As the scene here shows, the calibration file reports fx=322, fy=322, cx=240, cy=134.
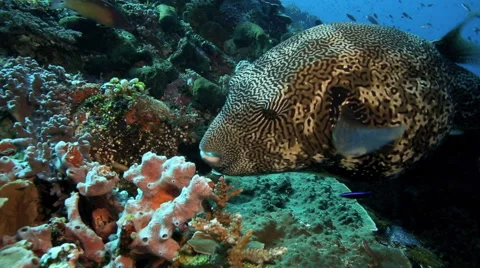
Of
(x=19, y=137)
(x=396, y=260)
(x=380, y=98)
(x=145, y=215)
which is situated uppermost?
(x=380, y=98)

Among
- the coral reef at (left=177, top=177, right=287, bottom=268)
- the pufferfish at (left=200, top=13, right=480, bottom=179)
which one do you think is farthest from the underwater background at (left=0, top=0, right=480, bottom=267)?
the pufferfish at (left=200, top=13, right=480, bottom=179)

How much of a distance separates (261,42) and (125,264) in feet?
26.0

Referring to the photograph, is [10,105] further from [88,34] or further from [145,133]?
[88,34]

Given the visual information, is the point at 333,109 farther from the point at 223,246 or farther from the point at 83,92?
the point at 83,92

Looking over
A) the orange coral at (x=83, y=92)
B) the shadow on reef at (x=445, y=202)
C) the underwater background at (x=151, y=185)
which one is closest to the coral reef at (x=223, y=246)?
the underwater background at (x=151, y=185)

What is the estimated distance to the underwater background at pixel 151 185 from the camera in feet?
7.71

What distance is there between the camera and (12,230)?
2.30 meters

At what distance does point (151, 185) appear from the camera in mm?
2564

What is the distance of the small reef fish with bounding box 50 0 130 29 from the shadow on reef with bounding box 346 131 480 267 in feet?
16.1

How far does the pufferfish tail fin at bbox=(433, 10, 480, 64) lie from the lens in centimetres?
406

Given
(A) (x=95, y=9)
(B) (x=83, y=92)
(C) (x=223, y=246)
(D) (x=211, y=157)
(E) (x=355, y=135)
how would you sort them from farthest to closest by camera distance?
(A) (x=95, y=9)
(B) (x=83, y=92)
(E) (x=355, y=135)
(D) (x=211, y=157)
(C) (x=223, y=246)

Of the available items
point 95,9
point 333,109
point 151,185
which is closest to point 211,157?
point 151,185

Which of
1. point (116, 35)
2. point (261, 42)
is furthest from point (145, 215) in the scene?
point (261, 42)

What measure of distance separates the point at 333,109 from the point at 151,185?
1.74 metres
